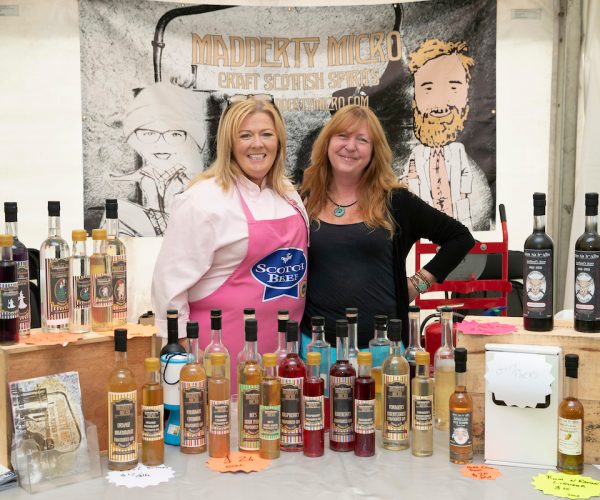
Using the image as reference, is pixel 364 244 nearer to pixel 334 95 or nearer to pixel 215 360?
pixel 215 360

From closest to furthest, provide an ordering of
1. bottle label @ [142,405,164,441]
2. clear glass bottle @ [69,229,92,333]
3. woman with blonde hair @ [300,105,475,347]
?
1. bottle label @ [142,405,164,441]
2. clear glass bottle @ [69,229,92,333]
3. woman with blonde hair @ [300,105,475,347]

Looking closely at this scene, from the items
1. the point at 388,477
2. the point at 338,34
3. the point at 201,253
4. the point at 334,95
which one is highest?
the point at 338,34

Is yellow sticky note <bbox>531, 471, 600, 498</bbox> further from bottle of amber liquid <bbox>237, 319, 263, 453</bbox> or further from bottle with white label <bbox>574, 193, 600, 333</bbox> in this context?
bottle of amber liquid <bbox>237, 319, 263, 453</bbox>

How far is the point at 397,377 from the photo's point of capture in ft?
5.00

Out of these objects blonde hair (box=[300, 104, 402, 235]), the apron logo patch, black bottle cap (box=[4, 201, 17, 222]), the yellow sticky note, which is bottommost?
the yellow sticky note

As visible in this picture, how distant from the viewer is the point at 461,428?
149cm

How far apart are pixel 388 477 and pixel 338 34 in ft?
8.87

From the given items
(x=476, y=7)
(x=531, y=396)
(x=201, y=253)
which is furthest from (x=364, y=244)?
(x=476, y=7)

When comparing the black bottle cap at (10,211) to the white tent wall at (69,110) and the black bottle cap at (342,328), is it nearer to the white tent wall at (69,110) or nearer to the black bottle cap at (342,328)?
the black bottle cap at (342,328)

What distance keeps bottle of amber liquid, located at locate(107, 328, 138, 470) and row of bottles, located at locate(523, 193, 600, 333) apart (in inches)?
33.3

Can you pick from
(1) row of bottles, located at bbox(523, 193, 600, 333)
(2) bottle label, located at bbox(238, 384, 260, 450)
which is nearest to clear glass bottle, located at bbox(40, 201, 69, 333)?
(2) bottle label, located at bbox(238, 384, 260, 450)

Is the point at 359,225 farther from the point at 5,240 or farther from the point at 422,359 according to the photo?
the point at 5,240

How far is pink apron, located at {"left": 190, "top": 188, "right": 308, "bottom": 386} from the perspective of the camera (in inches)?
85.0

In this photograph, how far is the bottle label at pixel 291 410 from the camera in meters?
1.52
